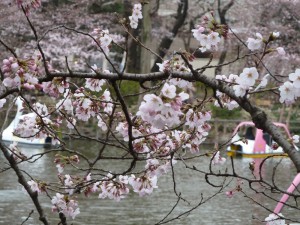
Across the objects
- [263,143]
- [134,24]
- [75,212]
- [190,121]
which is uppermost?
[263,143]

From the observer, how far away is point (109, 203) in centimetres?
1130

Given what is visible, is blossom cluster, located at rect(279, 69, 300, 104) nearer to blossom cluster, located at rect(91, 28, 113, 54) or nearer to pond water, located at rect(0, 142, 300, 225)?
blossom cluster, located at rect(91, 28, 113, 54)

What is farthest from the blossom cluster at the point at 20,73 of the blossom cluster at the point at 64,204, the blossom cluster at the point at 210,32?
the blossom cluster at the point at 64,204

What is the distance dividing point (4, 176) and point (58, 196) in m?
10.1

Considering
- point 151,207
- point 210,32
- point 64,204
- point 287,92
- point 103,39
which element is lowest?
point 64,204

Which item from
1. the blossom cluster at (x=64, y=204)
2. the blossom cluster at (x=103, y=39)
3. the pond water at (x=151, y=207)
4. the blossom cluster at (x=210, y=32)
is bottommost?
the blossom cluster at (x=64, y=204)

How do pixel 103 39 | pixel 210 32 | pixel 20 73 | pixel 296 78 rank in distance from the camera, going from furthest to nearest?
pixel 103 39 → pixel 210 32 → pixel 20 73 → pixel 296 78

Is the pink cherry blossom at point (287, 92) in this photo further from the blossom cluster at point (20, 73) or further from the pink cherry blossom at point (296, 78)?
the blossom cluster at point (20, 73)

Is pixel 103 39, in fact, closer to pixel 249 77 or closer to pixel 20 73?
pixel 20 73

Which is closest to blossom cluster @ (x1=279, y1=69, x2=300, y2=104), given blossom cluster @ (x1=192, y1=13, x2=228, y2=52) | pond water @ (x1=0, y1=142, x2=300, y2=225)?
blossom cluster @ (x1=192, y1=13, x2=228, y2=52)

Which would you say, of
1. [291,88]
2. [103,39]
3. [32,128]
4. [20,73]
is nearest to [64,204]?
[32,128]

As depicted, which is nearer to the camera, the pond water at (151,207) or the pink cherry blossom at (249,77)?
the pink cherry blossom at (249,77)

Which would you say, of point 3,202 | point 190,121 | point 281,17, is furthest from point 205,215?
point 281,17

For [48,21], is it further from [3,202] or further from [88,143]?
[3,202]
